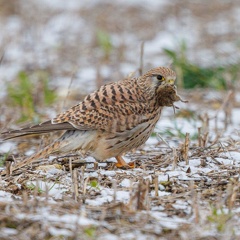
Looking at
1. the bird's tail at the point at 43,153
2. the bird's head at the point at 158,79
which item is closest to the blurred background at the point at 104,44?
the bird's tail at the point at 43,153

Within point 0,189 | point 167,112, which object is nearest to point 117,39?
point 167,112

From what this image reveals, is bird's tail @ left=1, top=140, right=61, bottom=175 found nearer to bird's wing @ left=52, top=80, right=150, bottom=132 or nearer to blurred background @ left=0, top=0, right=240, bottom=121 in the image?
bird's wing @ left=52, top=80, right=150, bottom=132

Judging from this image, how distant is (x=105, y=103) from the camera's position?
6.06 m

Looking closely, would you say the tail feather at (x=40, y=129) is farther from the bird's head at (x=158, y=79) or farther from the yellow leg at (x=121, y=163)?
the bird's head at (x=158, y=79)

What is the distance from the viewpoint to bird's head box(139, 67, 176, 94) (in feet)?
20.3

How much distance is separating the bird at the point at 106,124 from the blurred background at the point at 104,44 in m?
1.95

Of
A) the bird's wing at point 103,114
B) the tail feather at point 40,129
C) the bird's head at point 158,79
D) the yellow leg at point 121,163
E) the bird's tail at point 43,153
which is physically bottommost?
the yellow leg at point 121,163

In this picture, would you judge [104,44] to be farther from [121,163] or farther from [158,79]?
[121,163]

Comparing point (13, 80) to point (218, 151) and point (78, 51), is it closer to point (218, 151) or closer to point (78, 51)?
point (78, 51)

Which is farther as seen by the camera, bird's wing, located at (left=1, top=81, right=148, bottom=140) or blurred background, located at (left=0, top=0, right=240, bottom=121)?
blurred background, located at (left=0, top=0, right=240, bottom=121)

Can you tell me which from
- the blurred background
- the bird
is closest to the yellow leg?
the bird

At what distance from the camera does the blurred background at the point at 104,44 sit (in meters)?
9.07

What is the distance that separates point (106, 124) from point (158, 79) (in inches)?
25.6

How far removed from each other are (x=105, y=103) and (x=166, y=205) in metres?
1.43
